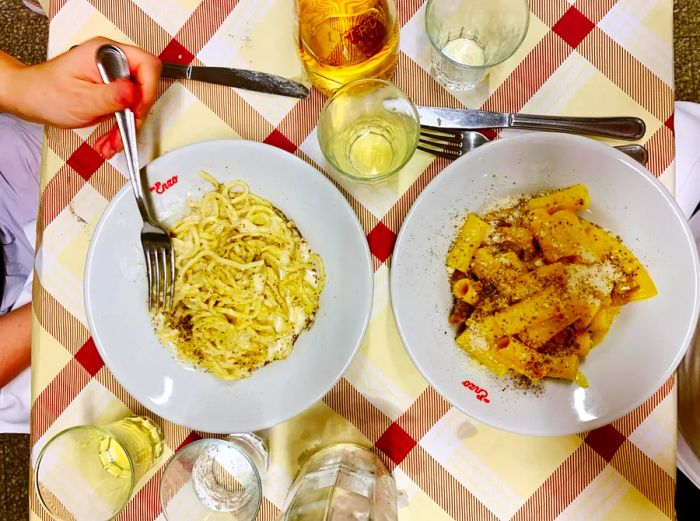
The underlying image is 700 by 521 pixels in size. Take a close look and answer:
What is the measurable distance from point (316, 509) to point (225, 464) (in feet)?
0.79

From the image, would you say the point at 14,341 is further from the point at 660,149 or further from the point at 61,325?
the point at 660,149

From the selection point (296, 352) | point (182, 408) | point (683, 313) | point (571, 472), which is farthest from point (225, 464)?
point (683, 313)

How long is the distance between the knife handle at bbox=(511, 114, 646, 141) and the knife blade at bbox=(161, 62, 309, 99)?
421mm

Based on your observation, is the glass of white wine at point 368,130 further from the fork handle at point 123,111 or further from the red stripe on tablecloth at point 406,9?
the fork handle at point 123,111

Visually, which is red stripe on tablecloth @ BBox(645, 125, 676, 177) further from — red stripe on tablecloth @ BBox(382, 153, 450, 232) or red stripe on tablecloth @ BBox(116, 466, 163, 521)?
red stripe on tablecloth @ BBox(116, 466, 163, 521)

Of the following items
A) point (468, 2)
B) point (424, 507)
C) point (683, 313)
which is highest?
point (468, 2)

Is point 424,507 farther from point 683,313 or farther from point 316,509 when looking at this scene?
point 683,313

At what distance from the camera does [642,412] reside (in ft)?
3.41

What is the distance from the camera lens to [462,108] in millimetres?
1072

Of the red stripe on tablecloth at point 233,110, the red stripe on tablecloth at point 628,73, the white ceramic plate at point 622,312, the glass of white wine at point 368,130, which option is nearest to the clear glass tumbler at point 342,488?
the white ceramic plate at point 622,312

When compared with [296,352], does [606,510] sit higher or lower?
lower

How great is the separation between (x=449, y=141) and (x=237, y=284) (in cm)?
50

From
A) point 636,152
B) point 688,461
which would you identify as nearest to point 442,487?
point 688,461

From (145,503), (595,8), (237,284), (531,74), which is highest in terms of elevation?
(595,8)
